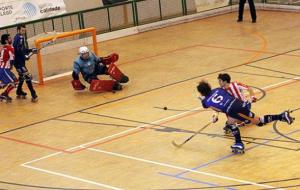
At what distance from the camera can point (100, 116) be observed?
19.6 m

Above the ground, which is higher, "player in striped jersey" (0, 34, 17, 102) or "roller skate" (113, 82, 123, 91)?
"player in striped jersey" (0, 34, 17, 102)

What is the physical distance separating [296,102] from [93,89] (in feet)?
19.6

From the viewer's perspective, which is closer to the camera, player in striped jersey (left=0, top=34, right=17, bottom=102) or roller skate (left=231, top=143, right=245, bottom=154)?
roller skate (left=231, top=143, right=245, bottom=154)

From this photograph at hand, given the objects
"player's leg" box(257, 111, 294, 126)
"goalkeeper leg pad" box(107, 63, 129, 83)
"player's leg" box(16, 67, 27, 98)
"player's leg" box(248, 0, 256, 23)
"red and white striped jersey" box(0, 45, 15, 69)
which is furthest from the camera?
"player's leg" box(248, 0, 256, 23)

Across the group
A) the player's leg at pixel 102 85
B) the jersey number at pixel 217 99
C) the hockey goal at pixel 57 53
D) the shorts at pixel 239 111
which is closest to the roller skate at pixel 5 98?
the hockey goal at pixel 57 53

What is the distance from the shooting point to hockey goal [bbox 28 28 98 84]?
2422cm

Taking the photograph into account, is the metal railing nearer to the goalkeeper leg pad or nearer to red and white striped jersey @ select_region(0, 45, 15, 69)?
red and white striped jersey @ select_region(0, 45, 15, 69)

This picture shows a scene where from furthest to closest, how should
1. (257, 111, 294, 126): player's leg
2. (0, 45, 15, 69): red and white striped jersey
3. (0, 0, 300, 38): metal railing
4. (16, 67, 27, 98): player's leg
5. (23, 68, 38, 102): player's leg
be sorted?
(0, 0, 300, 38): metal railing
(16, 67, 27, 98): player's leg
(0, 45, 15, 69): red and white striped jersey
(23, 68, 38, 102): player's leg
(257, 111, 294, 126): player's leg

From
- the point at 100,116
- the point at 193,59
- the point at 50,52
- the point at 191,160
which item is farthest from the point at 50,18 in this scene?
the point at 191,160

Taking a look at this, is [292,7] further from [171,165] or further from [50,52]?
[171,165]

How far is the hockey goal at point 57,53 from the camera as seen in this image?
953 inches

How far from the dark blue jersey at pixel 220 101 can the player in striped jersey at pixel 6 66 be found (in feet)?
24.9

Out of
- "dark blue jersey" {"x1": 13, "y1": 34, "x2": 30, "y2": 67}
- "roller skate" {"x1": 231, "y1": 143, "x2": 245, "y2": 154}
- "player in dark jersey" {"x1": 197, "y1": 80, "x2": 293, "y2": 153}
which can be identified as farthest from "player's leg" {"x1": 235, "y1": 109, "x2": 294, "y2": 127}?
"dark blue jersey" {"x1": 13, "y1": 34, "x2": 30, "y2": 67}

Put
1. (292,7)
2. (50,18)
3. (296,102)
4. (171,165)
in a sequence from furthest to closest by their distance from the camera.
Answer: (292,7) → (50,18) → (296,102) → (171,165)
